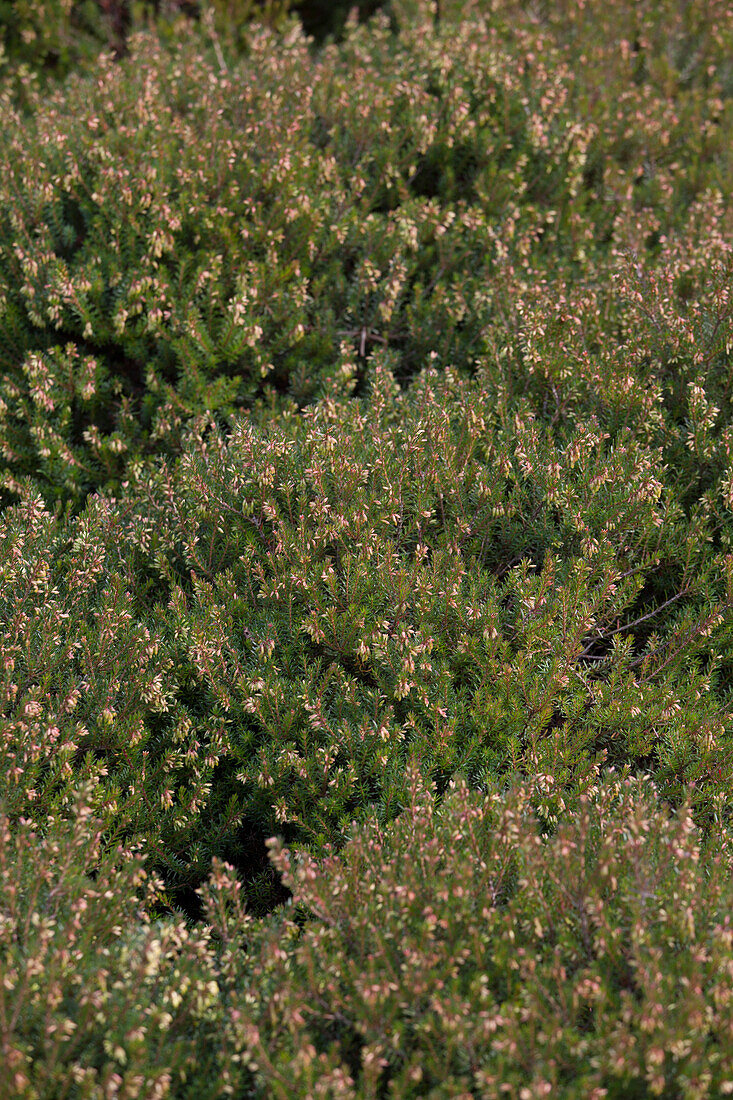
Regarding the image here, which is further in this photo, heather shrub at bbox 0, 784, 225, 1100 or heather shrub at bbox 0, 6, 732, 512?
heather shrub at bbox 0, 6, 732, 512

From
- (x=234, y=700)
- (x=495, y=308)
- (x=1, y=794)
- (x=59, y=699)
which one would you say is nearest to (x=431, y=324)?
(x=495, y=308)

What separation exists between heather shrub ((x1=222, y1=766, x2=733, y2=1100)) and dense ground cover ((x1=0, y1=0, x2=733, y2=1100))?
→ 15mm

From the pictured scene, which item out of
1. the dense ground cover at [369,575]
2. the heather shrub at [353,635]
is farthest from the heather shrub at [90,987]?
the heather shrub at [353,635]

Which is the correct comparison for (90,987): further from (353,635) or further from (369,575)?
(369,575)

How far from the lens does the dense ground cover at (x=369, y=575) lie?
97.7 inches

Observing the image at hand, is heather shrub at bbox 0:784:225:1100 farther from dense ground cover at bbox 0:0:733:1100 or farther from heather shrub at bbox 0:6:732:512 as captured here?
heather shrub at bbox 0:6:732:512

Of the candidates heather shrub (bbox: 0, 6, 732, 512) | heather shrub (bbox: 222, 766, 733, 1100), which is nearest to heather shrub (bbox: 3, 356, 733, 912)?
heather shrub (bbox: 222, 766, 733, 1100)

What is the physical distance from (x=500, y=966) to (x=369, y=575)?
162 centimetres

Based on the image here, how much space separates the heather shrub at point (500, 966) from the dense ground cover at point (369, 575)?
0.05 ft

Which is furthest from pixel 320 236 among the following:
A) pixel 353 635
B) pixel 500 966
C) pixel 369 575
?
pixel 500 966

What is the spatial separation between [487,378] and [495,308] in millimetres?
602

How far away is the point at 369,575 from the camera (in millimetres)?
3742

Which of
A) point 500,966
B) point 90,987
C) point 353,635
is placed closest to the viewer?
point 90,987

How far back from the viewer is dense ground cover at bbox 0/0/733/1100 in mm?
2480
